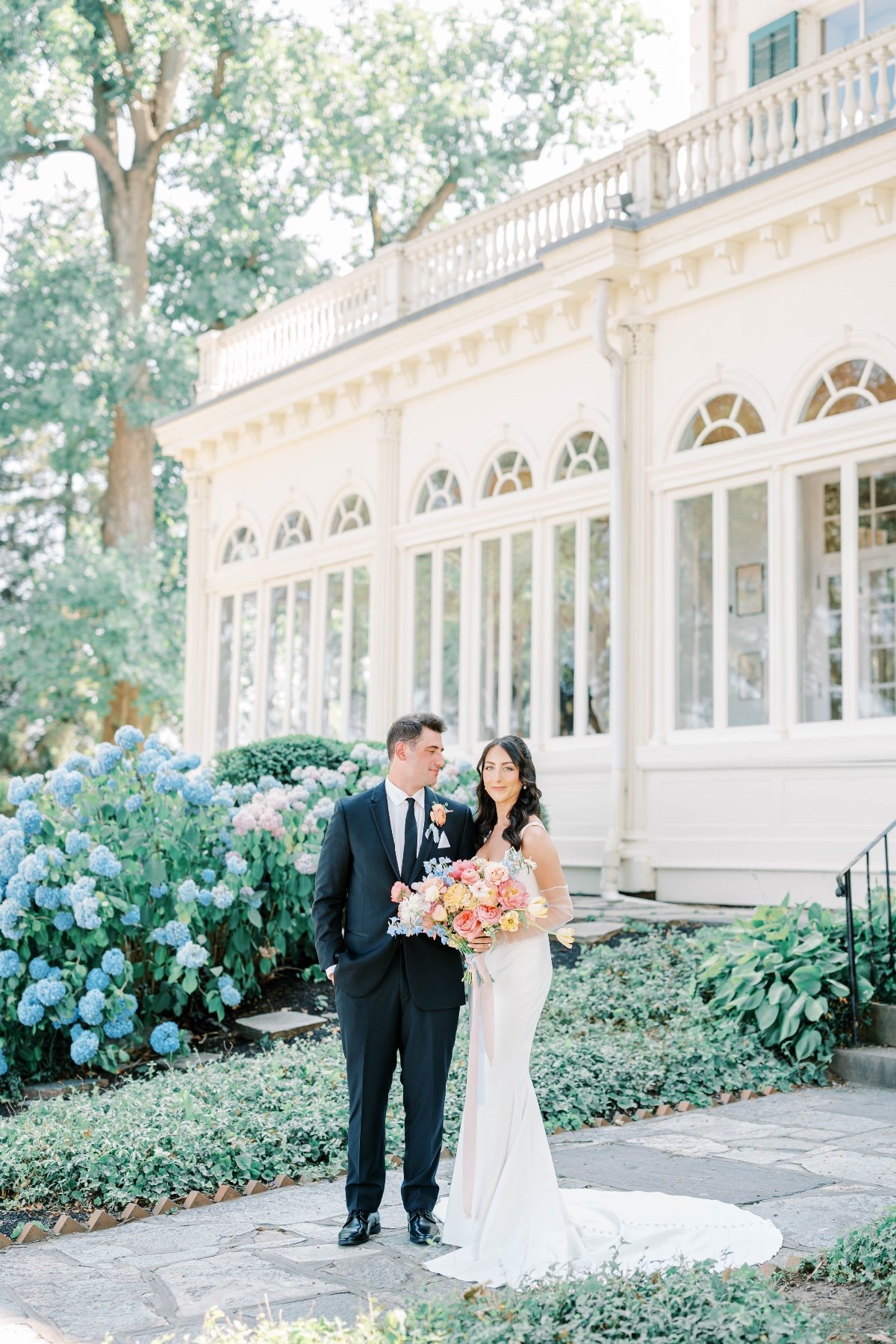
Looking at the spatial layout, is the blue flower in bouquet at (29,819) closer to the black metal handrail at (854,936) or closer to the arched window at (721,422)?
the black metal handrail at (854,936)

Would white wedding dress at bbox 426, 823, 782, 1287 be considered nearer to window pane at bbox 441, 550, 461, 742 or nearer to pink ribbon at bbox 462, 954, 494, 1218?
pink ribbon at bbox 462, 954, 494, 1218

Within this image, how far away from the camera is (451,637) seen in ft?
48.3

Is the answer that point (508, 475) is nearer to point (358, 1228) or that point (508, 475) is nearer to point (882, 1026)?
point (882, 1026)

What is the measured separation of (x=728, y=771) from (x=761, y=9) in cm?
850

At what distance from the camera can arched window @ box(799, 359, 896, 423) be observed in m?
10.8

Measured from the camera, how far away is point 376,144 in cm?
2470

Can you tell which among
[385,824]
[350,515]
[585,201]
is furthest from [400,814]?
[350,515]

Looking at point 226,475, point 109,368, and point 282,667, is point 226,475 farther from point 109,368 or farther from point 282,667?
point 109,368

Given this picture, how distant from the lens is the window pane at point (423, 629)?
15.1 m

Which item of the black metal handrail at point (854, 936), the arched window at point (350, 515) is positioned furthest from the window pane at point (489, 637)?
the black metal handrail at point (854, 936)

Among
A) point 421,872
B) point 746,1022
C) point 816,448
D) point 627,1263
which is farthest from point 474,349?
point 627,1263

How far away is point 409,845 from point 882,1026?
13.0 ft

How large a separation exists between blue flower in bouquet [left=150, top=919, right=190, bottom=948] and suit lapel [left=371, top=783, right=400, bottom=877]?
350cm

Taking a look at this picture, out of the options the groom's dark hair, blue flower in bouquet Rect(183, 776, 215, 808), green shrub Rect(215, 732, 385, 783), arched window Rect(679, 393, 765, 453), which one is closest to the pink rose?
the groom's dark hair
